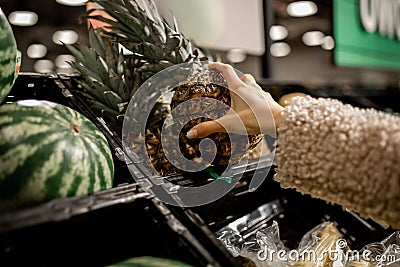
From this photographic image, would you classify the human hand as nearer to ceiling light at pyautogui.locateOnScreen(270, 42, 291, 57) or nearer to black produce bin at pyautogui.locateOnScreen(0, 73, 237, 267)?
black produce bin at pyautogui.locateOnScreen(0, 73, 237, 267)

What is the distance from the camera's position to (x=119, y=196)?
665 millimetres

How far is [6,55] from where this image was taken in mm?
743

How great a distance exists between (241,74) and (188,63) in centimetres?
13

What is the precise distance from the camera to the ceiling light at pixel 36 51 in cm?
972

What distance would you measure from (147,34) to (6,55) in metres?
0.39

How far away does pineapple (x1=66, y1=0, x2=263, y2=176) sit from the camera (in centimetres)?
95

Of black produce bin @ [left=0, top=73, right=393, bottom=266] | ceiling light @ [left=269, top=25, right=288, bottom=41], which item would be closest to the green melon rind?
black produce bin @ [left=0, top=73, right=393, bottom=266]

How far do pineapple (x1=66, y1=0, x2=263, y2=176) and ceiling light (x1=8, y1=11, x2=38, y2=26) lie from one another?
7.64m

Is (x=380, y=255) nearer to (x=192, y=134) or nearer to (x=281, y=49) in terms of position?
(x=192, y=134)

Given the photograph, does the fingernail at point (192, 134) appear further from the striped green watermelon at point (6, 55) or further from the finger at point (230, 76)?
the striped green watermelon at point (6, 55)

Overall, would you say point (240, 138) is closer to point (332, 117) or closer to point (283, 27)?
point (332, 117)

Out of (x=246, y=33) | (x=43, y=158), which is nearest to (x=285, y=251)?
(x=43, y=158)

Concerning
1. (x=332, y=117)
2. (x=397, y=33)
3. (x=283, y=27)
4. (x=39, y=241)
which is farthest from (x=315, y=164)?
(x=283, y=27)

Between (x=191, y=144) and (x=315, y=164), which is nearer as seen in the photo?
(x=315, y=164)
